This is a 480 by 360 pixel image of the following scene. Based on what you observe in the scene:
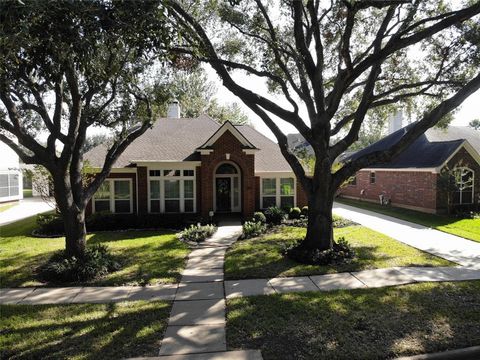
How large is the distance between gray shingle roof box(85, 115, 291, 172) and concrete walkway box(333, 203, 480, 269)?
5.55m

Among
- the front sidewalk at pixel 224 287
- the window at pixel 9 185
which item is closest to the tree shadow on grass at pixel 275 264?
the front sidewalk at pixel 224 287

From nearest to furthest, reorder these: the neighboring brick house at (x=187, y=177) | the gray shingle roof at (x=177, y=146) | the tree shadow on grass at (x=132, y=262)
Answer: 1. the tree shadow on grass at (x=132, y=262)
2. the neighboring brick house at (x=187, y=177)
3. the gray shingle roof at (x=177, y=146)

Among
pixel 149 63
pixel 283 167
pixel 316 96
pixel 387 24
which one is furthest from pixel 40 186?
pixel 387 24

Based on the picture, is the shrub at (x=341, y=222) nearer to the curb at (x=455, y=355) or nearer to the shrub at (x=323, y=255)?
the shrub at (x=323, y=255)

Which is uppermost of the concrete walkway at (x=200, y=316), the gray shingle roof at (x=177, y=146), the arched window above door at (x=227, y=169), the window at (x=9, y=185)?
the gray shingle roof at (x=177, y=146)

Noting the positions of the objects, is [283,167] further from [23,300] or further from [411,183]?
[23,300]

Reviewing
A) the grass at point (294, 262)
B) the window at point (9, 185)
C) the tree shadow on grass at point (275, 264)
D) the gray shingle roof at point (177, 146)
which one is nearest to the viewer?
the tree shadow on grass at point (275, 264)

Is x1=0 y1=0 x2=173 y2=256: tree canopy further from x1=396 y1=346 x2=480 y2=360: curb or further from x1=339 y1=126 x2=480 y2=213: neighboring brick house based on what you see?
x1=339 y1=126 x2=480 y2=213: neighboring brick house

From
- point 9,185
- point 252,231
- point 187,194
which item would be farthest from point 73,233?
point 9,185

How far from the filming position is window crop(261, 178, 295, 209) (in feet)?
63.0

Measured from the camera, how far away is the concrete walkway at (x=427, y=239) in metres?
11.1

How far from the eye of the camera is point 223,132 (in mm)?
17672

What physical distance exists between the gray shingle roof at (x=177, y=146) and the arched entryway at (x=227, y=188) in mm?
1512

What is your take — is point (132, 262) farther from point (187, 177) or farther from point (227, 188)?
point (227, 188)
